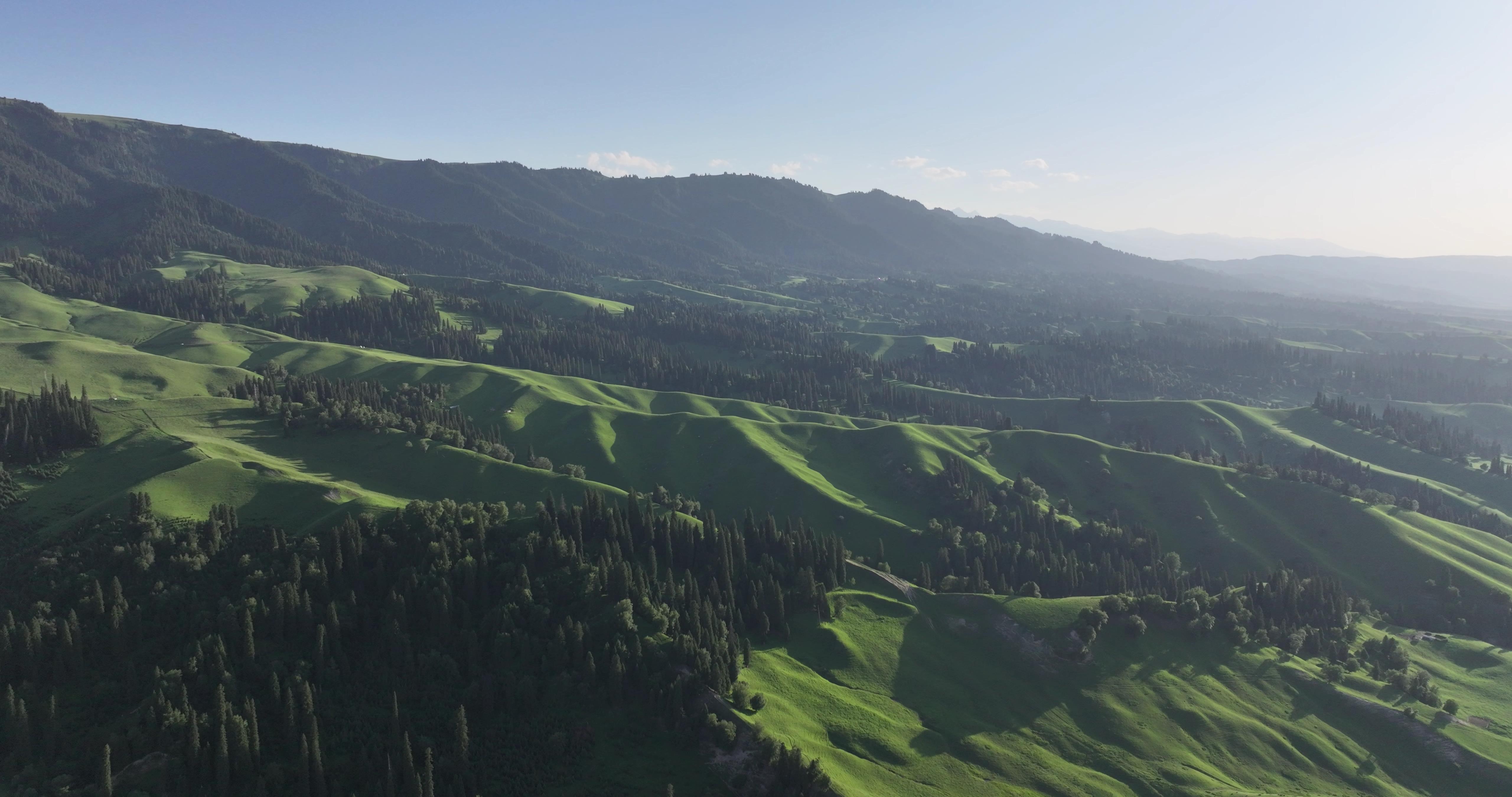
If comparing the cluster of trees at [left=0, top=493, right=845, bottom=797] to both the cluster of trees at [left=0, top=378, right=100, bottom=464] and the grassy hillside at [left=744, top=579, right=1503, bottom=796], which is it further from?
the cluster of trees at [left=0, top=378, right=100, bottom=464]

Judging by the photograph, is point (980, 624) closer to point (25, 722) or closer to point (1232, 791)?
point (1232, 791)

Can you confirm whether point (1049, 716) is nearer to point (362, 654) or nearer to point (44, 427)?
point (362, 654)

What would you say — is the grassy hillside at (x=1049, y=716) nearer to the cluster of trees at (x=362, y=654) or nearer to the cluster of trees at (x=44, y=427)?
the cluster of trees at (x=362, y=654)

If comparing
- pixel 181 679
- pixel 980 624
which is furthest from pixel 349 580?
pixel 980 624

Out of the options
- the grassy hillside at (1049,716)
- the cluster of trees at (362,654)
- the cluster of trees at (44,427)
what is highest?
the cluster of trees at (44,427)

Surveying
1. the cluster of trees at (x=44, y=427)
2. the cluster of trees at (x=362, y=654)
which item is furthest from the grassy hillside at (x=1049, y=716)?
the cluster of trees at (x=44, y=427)

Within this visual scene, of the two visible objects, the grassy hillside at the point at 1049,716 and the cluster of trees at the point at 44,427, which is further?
the cluster of trees at the point at 44,427

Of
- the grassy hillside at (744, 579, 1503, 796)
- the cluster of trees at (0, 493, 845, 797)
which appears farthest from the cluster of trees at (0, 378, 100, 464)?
the grassy hillside at (744, 579, 1503, 796)
